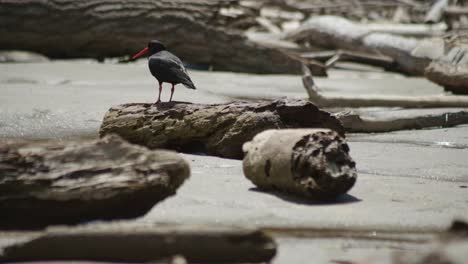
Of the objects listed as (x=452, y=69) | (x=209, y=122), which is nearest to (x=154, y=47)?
(x=209, y=122)

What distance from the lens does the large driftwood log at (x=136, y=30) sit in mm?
11539

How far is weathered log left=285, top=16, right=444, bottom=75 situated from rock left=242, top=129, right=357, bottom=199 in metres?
6.18

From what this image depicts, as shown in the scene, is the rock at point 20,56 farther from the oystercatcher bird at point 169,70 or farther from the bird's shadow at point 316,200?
the bird's shadow at point 316,200

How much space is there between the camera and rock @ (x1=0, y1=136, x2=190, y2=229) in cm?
415

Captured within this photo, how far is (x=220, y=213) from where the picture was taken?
172 inches

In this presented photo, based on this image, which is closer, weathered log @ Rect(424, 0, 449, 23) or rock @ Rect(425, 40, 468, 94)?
rock @ Rect(425, 40, 468, 94)

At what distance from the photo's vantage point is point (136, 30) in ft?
38.1

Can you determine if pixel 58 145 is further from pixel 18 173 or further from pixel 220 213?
→ pixel 220 213

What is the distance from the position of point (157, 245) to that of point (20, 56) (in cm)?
875

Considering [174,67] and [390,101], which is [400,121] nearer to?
[390,101]

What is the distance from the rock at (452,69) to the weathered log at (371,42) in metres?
0.27

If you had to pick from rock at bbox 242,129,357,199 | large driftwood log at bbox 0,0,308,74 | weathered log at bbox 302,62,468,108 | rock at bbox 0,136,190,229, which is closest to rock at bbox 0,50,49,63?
large driftwood log at bbox 0,0,308,74

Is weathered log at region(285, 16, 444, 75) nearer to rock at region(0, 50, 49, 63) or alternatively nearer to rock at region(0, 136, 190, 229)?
rock at region(0, 50, 49, 63)

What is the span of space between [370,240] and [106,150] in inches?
50.9
